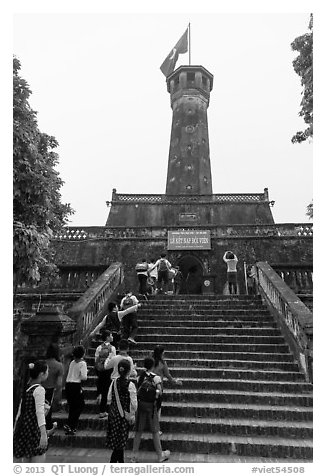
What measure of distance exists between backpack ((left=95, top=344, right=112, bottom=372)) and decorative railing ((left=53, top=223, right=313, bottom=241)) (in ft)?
28.8

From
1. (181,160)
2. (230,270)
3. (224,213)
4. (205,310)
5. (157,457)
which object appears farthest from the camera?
(181,160)

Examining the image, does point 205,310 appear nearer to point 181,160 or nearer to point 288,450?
point 288,450

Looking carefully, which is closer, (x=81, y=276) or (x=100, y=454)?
(x=100, y=454)

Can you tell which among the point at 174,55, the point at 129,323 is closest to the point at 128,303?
the point at 129,323

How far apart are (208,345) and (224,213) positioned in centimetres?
1304

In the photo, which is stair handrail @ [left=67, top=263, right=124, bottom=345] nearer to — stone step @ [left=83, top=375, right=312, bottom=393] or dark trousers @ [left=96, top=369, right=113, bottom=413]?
dark trousers @ [left=96, top=369, right=113, bottom=413]

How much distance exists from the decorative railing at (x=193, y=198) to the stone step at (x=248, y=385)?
1422cm

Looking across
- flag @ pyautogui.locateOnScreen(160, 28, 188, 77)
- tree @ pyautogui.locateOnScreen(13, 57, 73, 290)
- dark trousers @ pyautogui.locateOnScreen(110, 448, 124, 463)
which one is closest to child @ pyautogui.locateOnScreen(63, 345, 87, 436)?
dark trousers @ pyautogui.locateOnScreen(110, 448, 124, 463)

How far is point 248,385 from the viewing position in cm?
542

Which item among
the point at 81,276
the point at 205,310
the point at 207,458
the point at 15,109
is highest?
the point at 15,109

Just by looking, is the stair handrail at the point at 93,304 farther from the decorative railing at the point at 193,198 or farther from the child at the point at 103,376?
the decorative railing at the point at 193,198

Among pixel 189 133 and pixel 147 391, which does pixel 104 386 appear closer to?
pixel 147 391

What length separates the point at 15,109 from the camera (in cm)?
640

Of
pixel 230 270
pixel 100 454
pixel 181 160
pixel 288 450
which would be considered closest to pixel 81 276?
pixel 230 270
